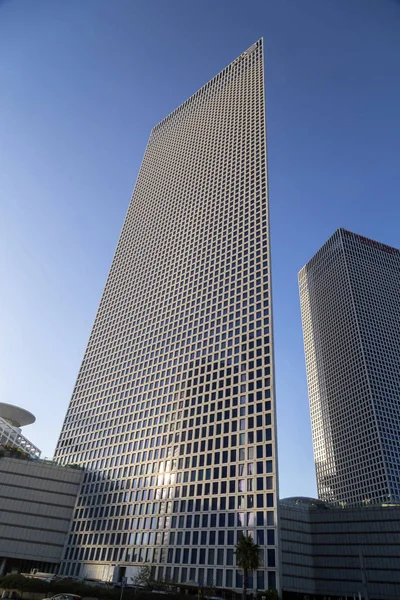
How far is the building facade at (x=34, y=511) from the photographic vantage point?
10884 centimetres

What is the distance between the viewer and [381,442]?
18938 cm

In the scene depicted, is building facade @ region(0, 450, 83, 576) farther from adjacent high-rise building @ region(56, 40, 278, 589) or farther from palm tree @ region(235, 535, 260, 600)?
palm tree @ region(235, 535, 260, 600)

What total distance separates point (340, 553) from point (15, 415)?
10453 cm

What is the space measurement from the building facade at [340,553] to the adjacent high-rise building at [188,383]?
1371 inches

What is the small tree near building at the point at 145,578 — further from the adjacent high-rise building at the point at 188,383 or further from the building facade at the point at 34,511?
the building facade at the point at 34,511

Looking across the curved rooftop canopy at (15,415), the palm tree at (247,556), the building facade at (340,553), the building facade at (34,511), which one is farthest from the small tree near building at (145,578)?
the curved rooftop canopy at (15,415)

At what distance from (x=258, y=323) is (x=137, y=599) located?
6177 cm

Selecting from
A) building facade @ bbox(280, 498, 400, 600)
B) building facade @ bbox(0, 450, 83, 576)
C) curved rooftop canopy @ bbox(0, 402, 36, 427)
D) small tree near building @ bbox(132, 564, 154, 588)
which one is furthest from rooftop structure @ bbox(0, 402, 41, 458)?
building facade @ bbox(280, 498, 400, 600)

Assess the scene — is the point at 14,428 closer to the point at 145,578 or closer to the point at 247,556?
the point at 145,578

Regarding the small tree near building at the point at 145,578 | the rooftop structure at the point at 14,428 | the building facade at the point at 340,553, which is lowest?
the small tree near building at the point at 145,578

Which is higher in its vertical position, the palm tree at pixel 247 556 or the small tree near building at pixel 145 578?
the palm tree at pixel 247 556

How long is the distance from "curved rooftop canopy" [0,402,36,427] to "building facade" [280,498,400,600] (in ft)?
279

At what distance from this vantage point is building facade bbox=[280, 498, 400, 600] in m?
109

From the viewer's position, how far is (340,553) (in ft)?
375
